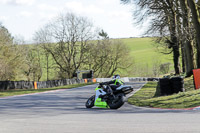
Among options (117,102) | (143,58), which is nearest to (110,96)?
(117,102)

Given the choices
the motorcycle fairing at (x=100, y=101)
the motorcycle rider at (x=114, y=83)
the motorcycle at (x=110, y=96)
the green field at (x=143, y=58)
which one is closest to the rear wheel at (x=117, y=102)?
the motorcycle at (x=110, y=96)

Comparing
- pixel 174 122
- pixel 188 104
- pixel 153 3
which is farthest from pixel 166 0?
pixel 174 122

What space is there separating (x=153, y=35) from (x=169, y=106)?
25.5m

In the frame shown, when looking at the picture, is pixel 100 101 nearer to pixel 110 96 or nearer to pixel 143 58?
pixel 110 96

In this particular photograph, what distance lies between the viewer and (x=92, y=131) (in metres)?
8.37

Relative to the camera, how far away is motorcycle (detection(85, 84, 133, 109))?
1388 cm

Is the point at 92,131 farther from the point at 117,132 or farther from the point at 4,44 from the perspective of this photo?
the point at 4,44

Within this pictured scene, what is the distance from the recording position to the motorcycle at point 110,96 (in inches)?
546

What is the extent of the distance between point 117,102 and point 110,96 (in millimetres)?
594

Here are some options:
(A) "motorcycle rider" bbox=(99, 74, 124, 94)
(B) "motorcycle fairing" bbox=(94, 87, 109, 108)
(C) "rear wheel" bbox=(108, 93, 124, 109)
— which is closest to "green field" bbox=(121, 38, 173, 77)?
(B) "motorcycle fairing" bbox=(94, 87, 109, 108)

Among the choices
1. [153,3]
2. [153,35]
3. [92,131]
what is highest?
[153,3]

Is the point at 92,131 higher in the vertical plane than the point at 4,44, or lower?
lower

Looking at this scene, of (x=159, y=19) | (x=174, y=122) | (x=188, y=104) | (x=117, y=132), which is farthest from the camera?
(x=159, y=19)

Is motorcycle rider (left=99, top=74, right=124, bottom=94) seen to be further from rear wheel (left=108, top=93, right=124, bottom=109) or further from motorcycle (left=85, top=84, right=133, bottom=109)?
rear wheel (left=108, top=93, right=124, bottom=109)
